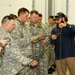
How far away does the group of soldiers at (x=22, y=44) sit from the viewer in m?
3.12

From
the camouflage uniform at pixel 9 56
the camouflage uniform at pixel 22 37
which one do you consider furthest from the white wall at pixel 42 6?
the camouflage uniform at pixel 9 56

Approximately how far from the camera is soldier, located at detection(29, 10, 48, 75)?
15.7ft

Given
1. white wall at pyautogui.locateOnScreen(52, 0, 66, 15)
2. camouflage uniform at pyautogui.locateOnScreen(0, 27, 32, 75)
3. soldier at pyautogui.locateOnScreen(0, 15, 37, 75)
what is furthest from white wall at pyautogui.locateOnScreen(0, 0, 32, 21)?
camouflage uniform at pyautogui.locateOnScreen(0, 27, 32, 75)

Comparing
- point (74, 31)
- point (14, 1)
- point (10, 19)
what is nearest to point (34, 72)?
point (74, 31)

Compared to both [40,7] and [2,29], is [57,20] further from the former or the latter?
[40,7]

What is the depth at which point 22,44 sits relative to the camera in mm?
4301

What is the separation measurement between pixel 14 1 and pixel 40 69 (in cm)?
311

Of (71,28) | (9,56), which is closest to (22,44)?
(71,28)

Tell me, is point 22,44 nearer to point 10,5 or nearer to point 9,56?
point 9,56

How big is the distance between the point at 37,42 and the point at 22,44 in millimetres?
649

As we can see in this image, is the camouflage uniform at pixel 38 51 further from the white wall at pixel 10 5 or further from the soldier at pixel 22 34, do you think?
the white wall at pixel 10 5

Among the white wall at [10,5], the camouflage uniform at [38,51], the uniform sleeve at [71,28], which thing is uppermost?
the white wall at [10,5]

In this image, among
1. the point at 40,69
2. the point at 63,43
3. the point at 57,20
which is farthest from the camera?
the point at 40,69

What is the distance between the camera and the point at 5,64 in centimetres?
312
